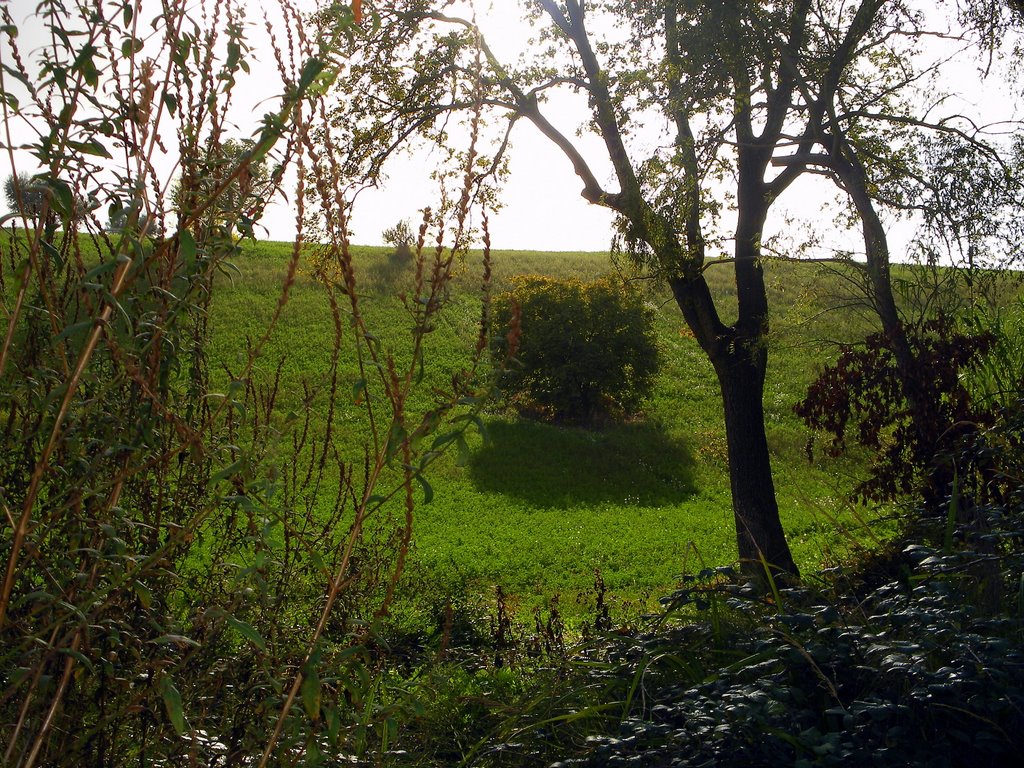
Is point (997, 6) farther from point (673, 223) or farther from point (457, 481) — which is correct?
point (457, 481)

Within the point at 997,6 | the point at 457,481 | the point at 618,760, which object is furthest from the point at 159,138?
the point at 457,481

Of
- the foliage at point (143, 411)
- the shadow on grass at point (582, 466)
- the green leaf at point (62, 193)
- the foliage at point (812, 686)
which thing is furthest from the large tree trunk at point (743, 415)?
the green leaf at point (62, 193)

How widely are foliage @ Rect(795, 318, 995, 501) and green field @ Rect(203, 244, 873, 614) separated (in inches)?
16.6

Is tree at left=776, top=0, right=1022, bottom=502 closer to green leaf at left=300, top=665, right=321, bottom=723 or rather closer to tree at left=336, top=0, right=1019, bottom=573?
tree at left=336, top=0, right=1019, bottom=573

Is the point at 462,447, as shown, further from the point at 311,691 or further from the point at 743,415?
the point at 743,415

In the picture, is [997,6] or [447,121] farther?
[447,121]

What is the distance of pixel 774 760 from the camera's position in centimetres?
271

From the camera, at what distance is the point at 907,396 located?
7.67 metres

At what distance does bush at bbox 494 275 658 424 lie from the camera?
754 inches

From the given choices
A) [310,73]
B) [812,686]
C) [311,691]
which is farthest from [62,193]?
[812,686]

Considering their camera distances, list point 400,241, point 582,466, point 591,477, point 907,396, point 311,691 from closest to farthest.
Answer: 1. point 311,691
2. point 907,396
3. point 591,477
4. point 582,466
5. point 400,241

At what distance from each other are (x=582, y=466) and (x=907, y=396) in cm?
918

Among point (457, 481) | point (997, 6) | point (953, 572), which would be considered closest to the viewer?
point (953, 572)

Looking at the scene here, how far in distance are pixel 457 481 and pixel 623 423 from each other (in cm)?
531
